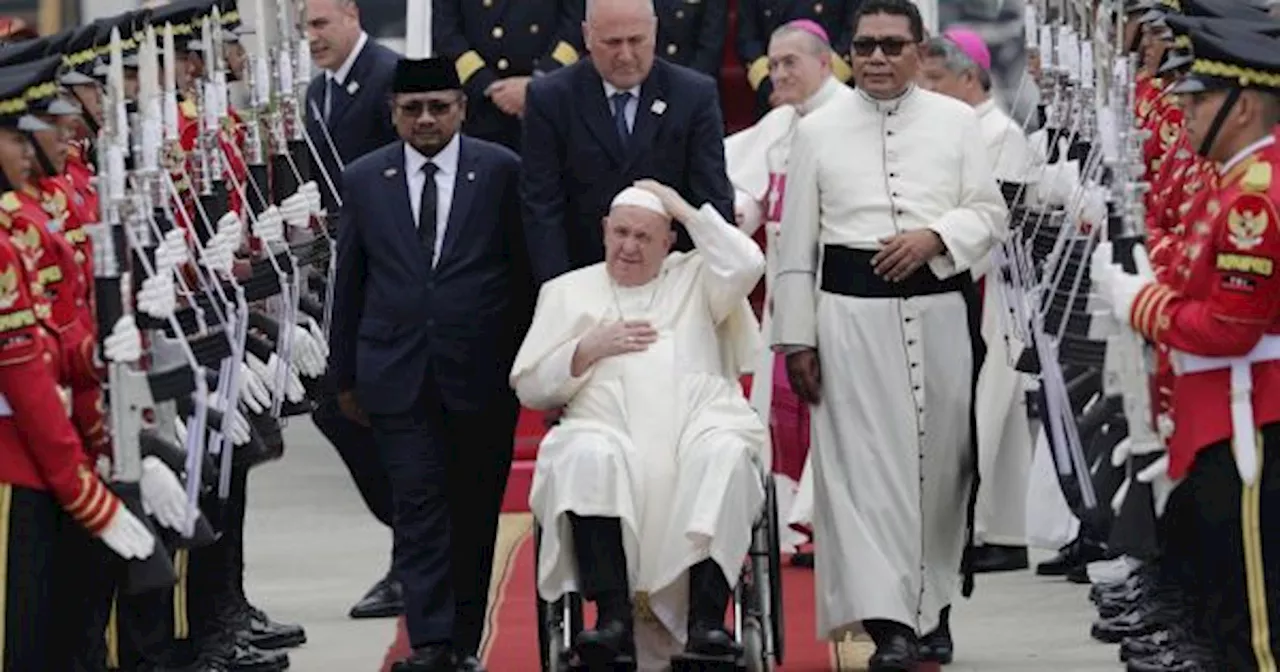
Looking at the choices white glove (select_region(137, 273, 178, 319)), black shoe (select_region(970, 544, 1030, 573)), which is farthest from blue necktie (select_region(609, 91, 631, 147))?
black shoe (select_region(970, 544, 1030, 573))

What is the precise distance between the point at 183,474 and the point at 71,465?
0.95 metres

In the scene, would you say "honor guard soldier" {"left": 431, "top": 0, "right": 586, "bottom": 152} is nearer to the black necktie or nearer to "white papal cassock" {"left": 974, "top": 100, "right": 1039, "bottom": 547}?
"white papal cassock" {"left": 974, "top": 100, "right": 1039, "bottom": 547}

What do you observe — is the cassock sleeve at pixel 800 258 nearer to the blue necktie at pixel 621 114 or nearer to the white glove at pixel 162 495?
the blue necktie at pixel 621 114

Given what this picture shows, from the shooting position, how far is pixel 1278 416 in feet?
31.2

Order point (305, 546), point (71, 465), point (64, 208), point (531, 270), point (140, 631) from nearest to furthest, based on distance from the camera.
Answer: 1. point (71, 465)
2. point (64, 208)
3. point (140, 631)
4. point (531, 270)
5. point (305, 546)

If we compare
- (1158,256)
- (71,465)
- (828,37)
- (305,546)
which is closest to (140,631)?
(71,465)

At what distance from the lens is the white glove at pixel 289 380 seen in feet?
38.6

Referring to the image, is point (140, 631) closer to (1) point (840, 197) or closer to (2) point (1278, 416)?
(1) point (840, 197)

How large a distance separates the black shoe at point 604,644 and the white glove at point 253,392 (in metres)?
1.23

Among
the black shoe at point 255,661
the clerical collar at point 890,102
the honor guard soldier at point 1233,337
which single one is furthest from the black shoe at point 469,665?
the honor guard soldier at point 1233,337

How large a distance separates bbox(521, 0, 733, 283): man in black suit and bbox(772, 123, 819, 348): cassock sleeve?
223 millimetres

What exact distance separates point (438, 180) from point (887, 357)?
1.41m

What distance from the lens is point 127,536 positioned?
9.59 metres

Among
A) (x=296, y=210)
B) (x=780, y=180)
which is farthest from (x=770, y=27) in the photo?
(x=296, y=210)
